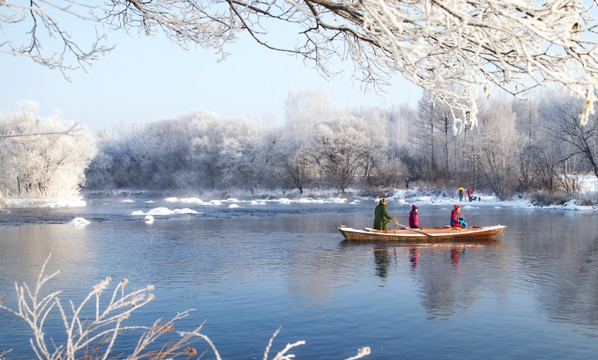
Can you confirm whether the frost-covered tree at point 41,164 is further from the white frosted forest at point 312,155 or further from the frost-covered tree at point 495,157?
the frost-covered tree at point 495,157

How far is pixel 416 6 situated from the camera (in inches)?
136

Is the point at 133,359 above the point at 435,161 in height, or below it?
below

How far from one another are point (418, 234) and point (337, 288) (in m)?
7.91

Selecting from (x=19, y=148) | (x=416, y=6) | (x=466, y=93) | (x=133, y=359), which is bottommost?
(x=133, y=359)

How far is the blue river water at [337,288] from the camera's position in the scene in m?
7.89

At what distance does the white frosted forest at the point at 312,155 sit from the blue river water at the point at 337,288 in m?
18.4

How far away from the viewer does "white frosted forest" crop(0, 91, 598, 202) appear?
132 feet

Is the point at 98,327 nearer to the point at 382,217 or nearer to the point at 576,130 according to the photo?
the point at 382,217

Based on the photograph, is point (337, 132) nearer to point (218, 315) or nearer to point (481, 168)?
point (481, 168)

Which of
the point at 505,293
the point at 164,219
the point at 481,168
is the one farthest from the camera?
the point at 481,168

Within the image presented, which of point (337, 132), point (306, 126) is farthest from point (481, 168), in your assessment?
point (306, 126)

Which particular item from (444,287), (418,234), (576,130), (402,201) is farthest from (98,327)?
(402,201)

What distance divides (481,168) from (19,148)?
129 ft

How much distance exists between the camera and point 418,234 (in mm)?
Result: 18453
